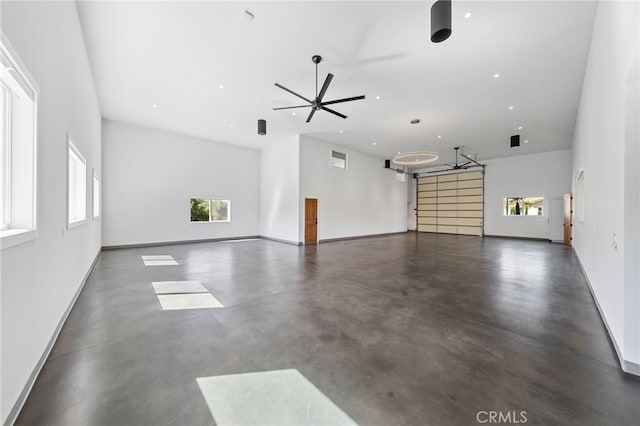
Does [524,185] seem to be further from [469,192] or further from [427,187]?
[427,187]

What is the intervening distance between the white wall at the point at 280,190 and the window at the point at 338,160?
2.18m

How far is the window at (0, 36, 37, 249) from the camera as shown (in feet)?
6.22

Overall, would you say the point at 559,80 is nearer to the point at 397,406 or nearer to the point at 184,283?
the point at 397,406

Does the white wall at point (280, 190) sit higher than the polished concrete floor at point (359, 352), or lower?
higher

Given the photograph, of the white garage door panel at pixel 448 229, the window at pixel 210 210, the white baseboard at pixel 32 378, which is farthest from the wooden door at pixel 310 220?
the white garage door panel at pixel 448 229

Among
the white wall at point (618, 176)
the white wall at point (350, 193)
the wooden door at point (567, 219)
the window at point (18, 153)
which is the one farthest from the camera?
the white wall at point (350, 193)

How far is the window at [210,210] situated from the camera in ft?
34.9

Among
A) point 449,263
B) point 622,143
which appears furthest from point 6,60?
point 449,263

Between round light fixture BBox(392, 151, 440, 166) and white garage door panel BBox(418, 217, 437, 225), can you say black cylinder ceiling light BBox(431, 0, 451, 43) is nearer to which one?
round light fixture BBox(392, 151, 440, 166)

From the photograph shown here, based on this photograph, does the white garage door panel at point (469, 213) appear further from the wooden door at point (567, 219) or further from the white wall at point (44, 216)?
the white wall at point (44, 216)

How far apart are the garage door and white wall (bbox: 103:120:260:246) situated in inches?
443

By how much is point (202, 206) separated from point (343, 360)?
10.3 meters

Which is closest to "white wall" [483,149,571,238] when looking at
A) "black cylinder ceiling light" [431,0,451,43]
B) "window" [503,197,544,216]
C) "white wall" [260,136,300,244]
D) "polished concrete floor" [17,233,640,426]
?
"window" [503,197,544,216]

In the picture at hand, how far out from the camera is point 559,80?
228 inches
